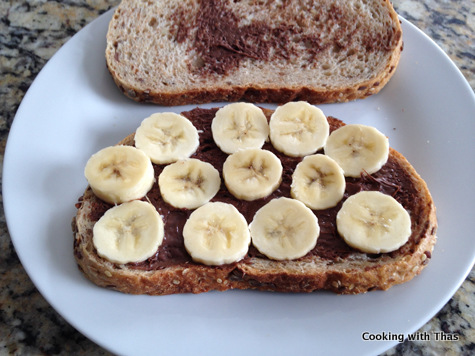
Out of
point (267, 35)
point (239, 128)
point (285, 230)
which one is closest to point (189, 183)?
point (239, 128)

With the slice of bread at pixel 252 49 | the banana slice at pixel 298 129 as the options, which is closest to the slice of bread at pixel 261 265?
the banana slice at pixel 298 129

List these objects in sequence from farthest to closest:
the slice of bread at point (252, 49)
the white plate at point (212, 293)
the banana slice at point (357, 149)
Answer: the slice of bread at point (252, 49) < the banana slice at point (357, 149) < the white plate at point (212, 293)

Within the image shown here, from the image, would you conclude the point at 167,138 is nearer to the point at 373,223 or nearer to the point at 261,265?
the point at 261,265

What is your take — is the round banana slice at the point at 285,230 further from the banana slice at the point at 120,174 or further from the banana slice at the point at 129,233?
the banana slice at the point at 120,174

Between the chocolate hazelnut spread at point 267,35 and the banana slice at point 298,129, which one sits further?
the chocolate hazelnut spread at point 267,35

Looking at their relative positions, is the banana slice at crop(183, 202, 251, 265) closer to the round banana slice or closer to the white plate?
the round banana slice

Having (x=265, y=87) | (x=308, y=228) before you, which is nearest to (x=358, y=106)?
(x=265, y=87)
